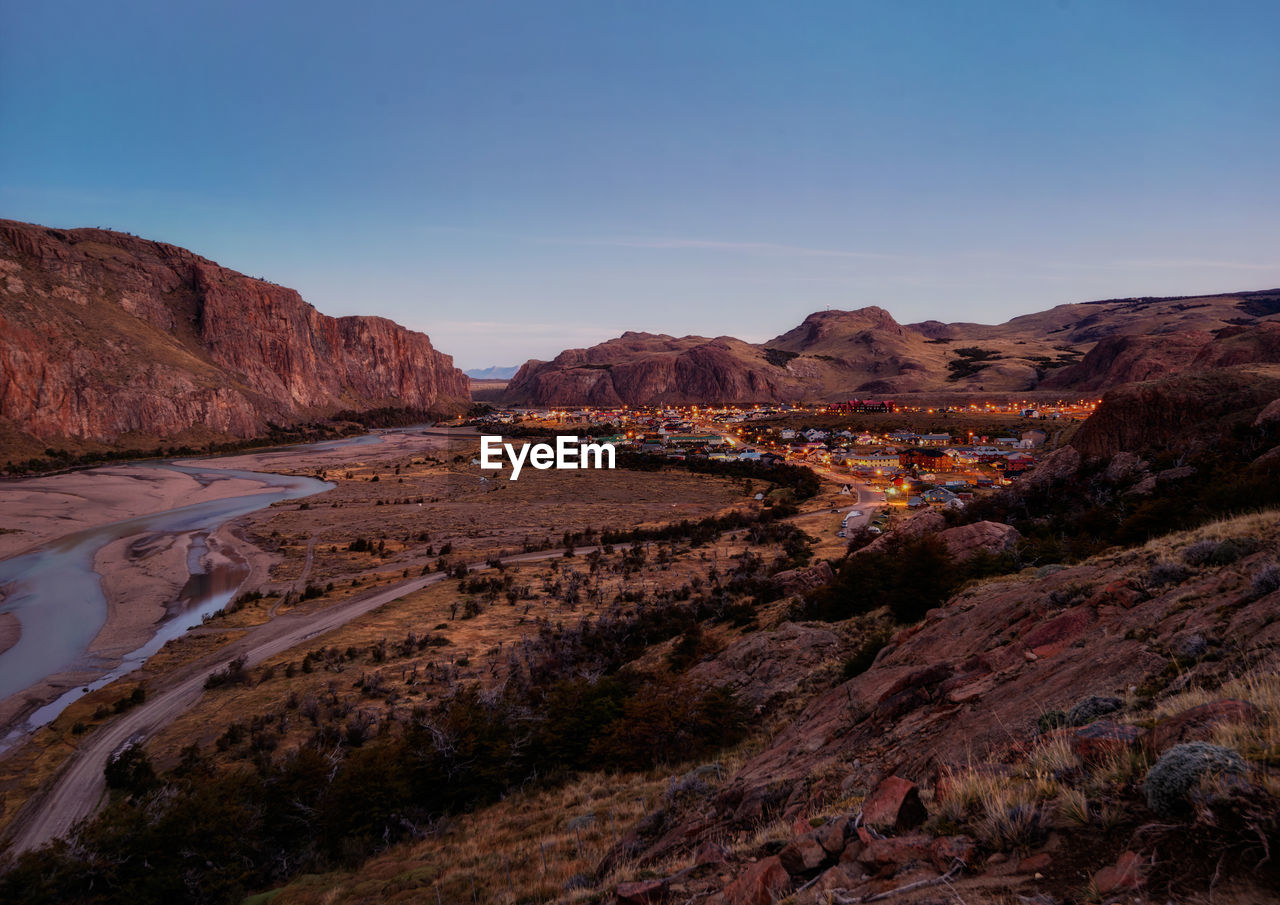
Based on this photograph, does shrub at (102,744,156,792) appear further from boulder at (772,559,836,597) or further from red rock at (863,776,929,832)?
boulder at (772,559,836,597)

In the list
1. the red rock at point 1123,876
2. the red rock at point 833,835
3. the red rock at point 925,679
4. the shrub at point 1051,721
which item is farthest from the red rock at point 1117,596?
the red rock at point 1123,876

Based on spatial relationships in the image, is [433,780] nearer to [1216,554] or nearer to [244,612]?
[1216,554]

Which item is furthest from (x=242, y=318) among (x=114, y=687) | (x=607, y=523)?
(x=114, y=687)

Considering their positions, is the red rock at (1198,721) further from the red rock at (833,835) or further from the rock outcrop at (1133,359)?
the rock outcrop at (1133,359)


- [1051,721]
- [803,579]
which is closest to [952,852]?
[1051,721]

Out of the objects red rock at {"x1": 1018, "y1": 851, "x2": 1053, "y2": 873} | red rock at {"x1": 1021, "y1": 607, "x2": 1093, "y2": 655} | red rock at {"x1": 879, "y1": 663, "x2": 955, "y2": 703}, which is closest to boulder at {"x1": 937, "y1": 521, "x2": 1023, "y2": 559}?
red rock at {"x1": 1021, "y1": 607, "x2": 1093, "y2": 655}

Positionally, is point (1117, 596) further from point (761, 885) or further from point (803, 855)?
point (761, 885)
